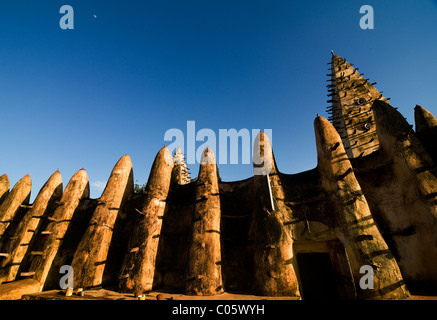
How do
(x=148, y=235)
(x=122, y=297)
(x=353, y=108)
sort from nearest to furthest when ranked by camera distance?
1. (x=122, y=297)
2. (x=148, y=235)
3. (x=353, y=108)

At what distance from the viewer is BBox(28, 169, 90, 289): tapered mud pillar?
9258 millimetres

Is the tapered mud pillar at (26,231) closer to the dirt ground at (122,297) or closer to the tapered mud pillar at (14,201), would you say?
the tapered mud pillar at (14,201)

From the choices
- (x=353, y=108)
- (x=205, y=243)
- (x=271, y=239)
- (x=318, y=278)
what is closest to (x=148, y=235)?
(x=205, y=243)

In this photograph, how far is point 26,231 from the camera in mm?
10945

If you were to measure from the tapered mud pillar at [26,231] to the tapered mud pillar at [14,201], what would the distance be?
914 millimetres

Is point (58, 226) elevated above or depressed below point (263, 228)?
above

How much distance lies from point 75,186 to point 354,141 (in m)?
23.4

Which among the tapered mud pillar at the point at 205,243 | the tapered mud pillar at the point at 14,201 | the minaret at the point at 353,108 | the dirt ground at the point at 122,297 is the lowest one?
the dirt ground at the point at 122,297

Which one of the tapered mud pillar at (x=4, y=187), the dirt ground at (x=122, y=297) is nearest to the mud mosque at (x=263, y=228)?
the dirt ground at (x=122, y=297)

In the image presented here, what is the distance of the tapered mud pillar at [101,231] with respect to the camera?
8269mm

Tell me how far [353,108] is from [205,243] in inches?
821

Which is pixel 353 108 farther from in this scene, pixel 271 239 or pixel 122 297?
pixel 122 297
